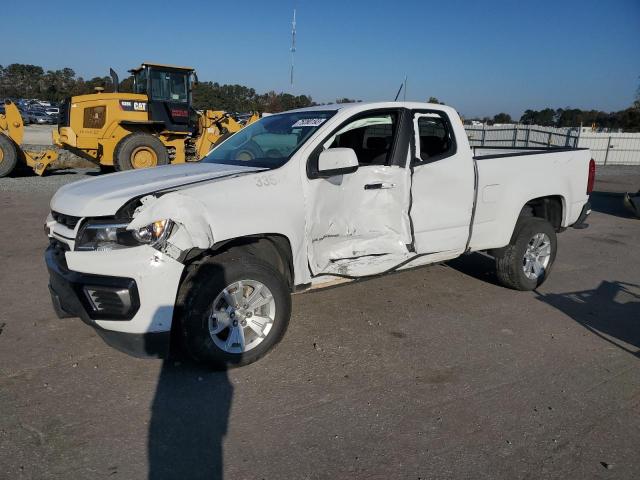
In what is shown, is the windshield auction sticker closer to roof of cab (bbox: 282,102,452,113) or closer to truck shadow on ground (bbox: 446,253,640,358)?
roof of cab (bbox: 282,102,452,113)

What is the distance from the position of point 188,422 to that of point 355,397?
107 cm

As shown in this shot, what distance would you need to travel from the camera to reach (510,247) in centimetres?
528

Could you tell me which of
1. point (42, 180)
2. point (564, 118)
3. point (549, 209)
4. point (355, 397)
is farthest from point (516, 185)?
point (564, 118)

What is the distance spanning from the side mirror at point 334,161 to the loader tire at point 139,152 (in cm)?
1050

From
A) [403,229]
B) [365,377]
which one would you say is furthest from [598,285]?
[365,377]

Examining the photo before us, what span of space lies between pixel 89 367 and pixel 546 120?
227 ft

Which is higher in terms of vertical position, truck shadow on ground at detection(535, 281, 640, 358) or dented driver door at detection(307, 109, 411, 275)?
dented driver door at detection(307, 109, 411, 275)

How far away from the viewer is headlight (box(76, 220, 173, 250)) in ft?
10.3

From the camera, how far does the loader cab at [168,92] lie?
45.7 ft

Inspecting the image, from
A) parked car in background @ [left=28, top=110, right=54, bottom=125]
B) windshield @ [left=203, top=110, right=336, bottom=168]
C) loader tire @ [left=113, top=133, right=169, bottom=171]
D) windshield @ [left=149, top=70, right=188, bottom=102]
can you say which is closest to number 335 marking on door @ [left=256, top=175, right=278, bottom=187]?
windshield @ [left=203, top=110, right=336, bottom=168]

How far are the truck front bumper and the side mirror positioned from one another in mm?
1332

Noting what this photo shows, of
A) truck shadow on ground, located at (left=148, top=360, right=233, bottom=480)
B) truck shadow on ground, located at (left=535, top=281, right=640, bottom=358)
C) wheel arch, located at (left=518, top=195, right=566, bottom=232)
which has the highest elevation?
wheel arch, located at (left=518, top=195, right=566, bottom=232)

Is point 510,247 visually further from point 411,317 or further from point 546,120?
point 546,120

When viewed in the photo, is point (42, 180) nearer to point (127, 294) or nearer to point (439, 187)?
point (127, 294)
